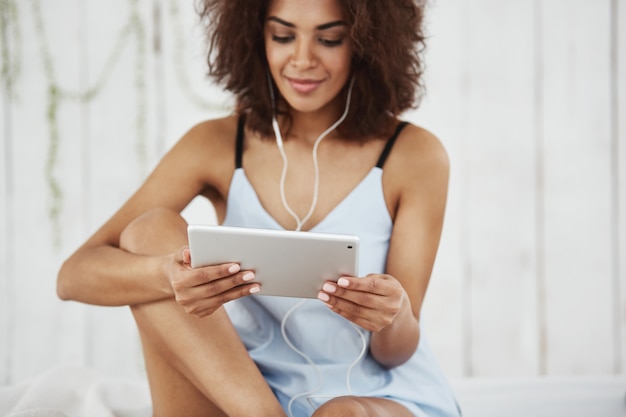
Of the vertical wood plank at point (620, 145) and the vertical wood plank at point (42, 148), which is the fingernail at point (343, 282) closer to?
the vertical wood plank at point (42, 148)

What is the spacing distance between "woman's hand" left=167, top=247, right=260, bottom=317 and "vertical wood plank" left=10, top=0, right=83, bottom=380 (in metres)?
1.29

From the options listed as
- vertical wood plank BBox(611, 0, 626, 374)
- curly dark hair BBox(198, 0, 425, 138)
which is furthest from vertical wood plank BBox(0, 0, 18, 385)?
vertical wood plank BBox(611, 0, 626, 374)

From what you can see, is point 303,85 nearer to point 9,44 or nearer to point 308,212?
point 308,212

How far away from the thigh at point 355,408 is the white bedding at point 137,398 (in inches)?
15.2

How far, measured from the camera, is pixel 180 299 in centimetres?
99

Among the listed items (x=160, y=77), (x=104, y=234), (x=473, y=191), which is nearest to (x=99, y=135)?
(x=160, y=77)

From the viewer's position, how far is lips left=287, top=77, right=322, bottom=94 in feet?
4.13

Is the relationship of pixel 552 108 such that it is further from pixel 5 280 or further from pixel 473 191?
pixel 5 280

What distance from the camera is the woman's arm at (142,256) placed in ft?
3.64

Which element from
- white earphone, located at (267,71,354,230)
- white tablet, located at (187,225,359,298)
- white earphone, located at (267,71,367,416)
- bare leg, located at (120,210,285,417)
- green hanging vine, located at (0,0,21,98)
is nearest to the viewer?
white tablet, located at (187,225,359,298)

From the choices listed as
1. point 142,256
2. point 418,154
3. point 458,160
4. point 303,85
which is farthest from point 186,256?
point 458,160

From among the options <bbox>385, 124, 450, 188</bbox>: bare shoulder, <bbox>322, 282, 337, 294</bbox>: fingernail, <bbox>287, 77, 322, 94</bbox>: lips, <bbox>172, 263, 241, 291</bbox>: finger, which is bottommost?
<bbox>322, 282, 337, 294</bbox>: fingernail

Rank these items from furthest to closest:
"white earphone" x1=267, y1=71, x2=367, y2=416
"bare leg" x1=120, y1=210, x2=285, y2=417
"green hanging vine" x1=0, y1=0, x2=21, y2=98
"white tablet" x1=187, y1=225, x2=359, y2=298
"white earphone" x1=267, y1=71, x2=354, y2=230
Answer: "green hanging vine" x1=0, y1=0, x2=21, y2=98
"white earphone" x1=267, y1=71, x2=354, y2=230
"white earphone" x1=267, y1=71, x2=367, y2=416
"bare leg" x1=120, y1=210, x2=285, y2=417
"white tablet" x1=187, y1=225, x2=359, y2=298

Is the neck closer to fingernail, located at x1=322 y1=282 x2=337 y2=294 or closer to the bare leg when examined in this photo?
the bare leg
